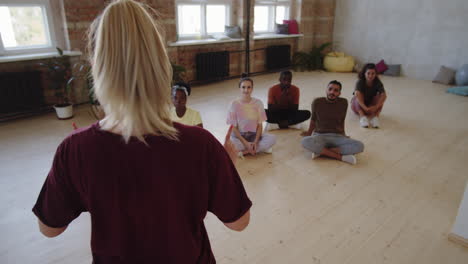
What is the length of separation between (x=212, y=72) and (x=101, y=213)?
6144mm

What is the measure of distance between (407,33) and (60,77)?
7344 mm

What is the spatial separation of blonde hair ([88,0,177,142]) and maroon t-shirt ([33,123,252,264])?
40mm

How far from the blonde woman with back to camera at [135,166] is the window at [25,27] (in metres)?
4.75

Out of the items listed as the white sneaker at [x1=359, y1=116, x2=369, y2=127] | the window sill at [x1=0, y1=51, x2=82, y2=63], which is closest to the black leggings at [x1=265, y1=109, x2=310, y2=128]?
the white sneaker at [x1=359, y1=116, x2=369, y2=127]

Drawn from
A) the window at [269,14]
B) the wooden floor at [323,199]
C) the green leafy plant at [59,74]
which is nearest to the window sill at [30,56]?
the green leafy plant at [59,74]

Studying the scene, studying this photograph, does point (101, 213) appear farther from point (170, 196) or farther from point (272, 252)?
point (272, 252)

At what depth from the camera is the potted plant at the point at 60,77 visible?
14.8 feet

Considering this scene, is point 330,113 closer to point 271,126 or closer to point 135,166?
point 271,126

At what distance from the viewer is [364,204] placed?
8.73ft

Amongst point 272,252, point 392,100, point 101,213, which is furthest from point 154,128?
point 392,100

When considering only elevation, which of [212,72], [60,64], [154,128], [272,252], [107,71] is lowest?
[272,252]

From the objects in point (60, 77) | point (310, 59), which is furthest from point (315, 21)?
point (60, 77)

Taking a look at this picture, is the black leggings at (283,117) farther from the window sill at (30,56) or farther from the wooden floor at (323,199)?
the window sill at (30,56)

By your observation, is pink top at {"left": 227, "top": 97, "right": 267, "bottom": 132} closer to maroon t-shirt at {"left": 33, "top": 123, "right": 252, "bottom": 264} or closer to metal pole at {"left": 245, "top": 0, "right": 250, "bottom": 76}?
maroon t-shirt at {"left": 33, "top": 123, "right": 252, "bottom": 264}
